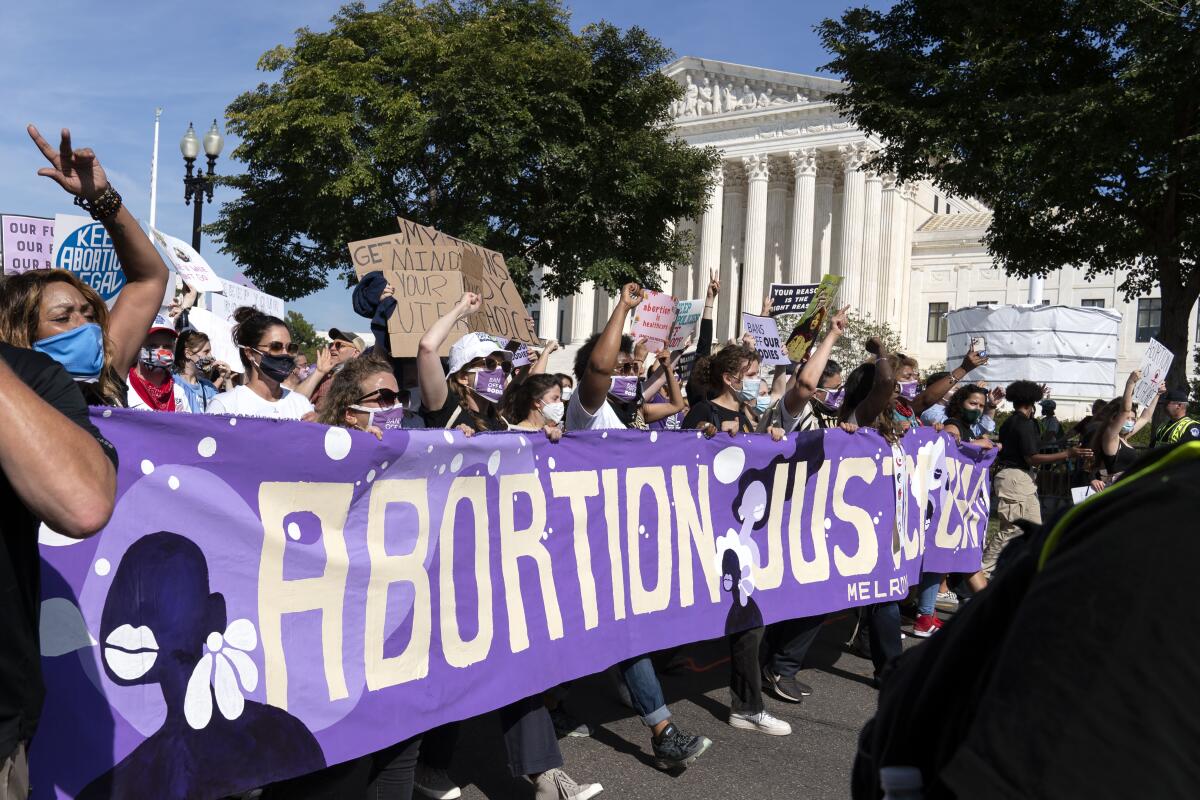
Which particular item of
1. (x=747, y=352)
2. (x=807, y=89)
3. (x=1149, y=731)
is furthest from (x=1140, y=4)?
(x=807, y=89)

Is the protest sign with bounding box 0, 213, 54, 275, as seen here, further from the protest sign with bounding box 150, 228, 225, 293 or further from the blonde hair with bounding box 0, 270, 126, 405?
the blonde hair with bounding box 0, 270, 126, 405

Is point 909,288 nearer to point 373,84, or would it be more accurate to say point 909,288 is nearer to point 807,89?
point 807,89

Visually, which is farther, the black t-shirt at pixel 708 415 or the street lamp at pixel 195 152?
the street lamp at pixel 195 152

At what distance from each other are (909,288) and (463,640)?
201 ft

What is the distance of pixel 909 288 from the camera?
61500 millimetres

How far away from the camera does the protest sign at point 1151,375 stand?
8.85 meters

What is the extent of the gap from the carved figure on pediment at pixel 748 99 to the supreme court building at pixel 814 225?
6cm

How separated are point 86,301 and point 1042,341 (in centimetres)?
3045

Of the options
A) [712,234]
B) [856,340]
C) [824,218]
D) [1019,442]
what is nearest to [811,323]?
[1019,442]

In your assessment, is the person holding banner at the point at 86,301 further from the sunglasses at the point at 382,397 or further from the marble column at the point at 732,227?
the marble column at the point at 732,227

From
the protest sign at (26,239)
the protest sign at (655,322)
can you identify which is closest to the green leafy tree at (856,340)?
the protest sign at (655,322)

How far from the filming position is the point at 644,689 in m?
4.54

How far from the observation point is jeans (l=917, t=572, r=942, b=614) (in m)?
6.94

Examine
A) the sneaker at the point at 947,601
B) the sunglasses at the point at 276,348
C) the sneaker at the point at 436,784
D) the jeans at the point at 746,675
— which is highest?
the sunglasses at the point at 276,348
